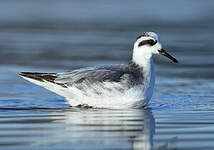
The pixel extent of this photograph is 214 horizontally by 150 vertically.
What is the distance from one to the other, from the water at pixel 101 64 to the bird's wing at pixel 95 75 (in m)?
0.53

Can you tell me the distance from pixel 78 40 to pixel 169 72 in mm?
6046

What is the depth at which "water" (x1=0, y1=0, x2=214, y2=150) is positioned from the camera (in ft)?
33.5

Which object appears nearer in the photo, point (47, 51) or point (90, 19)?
point (47, 51)

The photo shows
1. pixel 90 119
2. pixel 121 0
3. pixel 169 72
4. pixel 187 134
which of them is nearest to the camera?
pixel 187 134

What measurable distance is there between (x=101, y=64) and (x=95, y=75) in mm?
5523

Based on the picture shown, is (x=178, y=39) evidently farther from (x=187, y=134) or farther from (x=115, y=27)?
(x=187, y=134)

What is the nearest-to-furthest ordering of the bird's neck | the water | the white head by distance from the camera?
1. the water
2. the bird's neck
3. the white head

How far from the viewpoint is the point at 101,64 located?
18.9m

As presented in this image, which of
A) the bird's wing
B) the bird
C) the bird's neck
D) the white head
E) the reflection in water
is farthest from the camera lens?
the white head

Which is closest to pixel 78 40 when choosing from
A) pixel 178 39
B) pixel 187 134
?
pixel 178 39

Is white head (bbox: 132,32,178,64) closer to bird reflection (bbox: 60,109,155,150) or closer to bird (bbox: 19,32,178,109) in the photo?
bird (bbox: 19,32,178,109)

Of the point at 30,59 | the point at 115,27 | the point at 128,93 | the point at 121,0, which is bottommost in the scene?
the point at 128,93

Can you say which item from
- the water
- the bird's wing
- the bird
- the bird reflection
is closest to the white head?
the bird

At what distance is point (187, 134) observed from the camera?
10375 mm
